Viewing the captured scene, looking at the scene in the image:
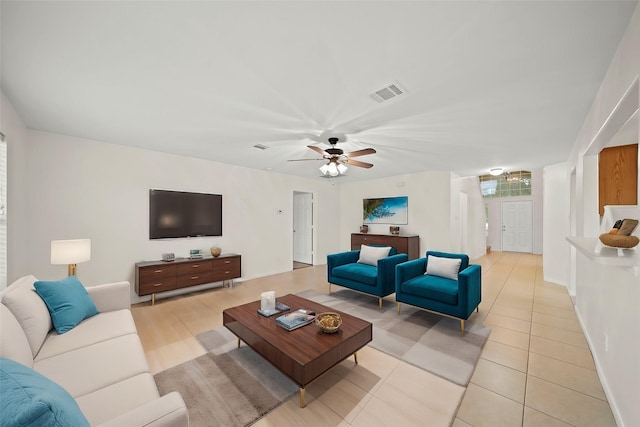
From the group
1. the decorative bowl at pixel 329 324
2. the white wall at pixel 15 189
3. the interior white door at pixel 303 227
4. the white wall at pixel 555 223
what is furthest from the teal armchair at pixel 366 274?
the white wall at pixel 15 189

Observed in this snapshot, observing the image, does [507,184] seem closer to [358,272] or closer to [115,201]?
[358,272]

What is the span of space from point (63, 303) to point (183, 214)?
258 centimetres

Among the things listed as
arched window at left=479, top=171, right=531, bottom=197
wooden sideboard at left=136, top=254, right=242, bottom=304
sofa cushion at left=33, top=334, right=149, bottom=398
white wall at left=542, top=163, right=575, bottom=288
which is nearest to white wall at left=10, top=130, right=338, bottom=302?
wooden sideboard at left=136, top=254, right=242, bottom=304

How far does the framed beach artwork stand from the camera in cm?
623

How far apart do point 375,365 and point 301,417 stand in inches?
33.8

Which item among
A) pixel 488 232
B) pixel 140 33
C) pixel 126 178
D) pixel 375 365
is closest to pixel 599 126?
pixel 375 365

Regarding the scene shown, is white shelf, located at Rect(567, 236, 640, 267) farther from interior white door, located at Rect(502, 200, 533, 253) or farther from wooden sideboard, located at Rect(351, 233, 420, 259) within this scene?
interior white door, located at Rect(502, 200, 533, 253)

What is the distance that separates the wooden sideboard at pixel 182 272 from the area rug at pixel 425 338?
2.06 meters

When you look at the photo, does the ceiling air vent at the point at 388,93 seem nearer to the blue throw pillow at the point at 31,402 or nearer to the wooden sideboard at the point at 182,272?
the blue throw pillow at the point at 31,402

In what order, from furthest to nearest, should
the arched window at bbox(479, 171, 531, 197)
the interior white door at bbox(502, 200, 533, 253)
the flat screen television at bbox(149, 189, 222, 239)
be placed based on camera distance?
the arched window at bbox(479, 171, 531, 197)
the interior white door at bbox(502, 200, 533, 253)
the flat screen television at bbox(149, 189, 222, 239)

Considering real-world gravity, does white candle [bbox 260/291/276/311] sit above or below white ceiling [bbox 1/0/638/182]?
below

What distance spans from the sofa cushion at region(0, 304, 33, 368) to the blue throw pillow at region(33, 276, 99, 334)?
0.43 m

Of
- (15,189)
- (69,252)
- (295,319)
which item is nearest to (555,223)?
(295,319)

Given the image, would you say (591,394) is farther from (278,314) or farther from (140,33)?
(140,33)
